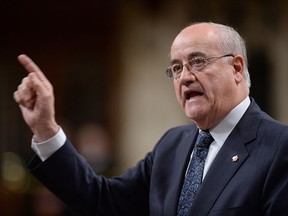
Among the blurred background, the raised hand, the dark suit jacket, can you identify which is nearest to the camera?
the dark suit jacket

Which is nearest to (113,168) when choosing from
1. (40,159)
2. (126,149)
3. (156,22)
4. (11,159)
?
(126,149)

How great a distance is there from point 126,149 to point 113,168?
3.01 ft

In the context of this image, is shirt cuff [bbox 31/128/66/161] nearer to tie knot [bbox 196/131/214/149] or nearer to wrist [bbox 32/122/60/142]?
wrist [bbox 32/122/60/142]

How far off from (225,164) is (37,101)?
810 mm

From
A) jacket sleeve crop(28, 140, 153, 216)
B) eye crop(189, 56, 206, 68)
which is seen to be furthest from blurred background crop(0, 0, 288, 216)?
eye crop(189, 56, 206, 68)

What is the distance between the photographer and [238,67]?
275 centimetres

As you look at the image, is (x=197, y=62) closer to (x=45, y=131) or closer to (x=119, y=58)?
(x=45, y=131)

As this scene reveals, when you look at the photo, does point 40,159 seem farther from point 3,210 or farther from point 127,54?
point 127,54

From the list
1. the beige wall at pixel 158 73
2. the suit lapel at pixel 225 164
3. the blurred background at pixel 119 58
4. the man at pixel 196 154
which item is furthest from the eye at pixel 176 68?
the beige wall at pixel 158 73

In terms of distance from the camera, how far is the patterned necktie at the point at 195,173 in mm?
2611

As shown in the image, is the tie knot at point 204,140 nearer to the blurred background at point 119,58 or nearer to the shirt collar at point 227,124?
the shirt collar at point 227,124

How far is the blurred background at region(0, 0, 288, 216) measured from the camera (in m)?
9.07

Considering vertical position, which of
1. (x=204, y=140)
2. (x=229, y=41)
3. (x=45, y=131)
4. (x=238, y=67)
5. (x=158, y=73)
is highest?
(x=229, y=41)

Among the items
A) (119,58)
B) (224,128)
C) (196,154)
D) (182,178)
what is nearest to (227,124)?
(224,128)
